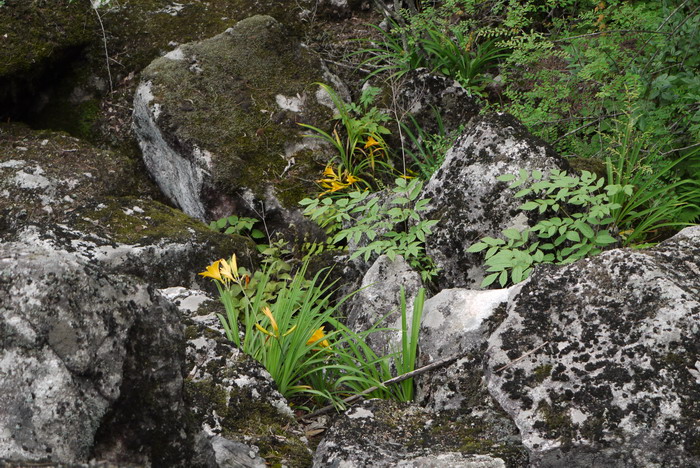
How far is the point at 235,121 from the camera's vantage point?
5484 mm

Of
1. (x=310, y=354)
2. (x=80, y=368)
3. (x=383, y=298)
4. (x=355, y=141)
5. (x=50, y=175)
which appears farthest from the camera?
(x=355, y=141)

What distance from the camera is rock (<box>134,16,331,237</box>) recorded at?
5176 millimetres

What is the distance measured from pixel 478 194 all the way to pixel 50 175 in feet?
11.4

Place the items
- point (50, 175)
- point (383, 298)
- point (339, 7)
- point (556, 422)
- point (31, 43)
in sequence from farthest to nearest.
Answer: point (339, 7)
point (31, 43)
point (50, 175)
point (383, 298)
point (556, 422)

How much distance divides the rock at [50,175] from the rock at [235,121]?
411 mm

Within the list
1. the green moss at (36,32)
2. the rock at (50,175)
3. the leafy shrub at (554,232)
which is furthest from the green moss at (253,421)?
the green moss at (36,32)

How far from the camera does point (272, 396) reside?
288 centimetres

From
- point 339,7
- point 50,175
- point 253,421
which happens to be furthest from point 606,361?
point 339,7

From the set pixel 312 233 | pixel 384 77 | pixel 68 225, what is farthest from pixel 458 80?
pixel 68 225

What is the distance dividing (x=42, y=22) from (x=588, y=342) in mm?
5675

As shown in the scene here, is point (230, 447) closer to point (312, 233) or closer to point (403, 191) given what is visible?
point (403, 191)

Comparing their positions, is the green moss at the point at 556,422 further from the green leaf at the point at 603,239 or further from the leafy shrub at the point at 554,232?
the green leaf at the point at 603,239

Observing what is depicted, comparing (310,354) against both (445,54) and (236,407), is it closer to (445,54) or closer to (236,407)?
(236,407)

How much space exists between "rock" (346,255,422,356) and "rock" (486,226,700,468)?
0.92 m
